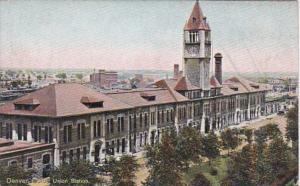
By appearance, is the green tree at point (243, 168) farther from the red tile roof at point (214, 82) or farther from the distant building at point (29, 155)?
the distant building at point (29, 155)

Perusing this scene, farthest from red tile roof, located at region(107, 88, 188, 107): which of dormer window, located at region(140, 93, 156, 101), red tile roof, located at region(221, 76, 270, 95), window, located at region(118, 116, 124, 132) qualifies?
red tile roof, located at region(221, 76, 270, 95)

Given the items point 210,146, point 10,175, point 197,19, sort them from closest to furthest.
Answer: point 10,175 < point 197,19 < point 210,146

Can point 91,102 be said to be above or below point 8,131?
above

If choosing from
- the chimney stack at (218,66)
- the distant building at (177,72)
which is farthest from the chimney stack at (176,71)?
the chimney stack at (218,66)

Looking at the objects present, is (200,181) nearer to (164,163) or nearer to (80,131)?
(164,163)

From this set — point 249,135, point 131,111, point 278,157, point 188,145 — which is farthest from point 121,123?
point 278,157

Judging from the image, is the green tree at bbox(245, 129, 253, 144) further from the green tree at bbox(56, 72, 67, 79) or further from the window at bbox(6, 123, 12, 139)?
the window at bbox(6, 123, 12, 139)
